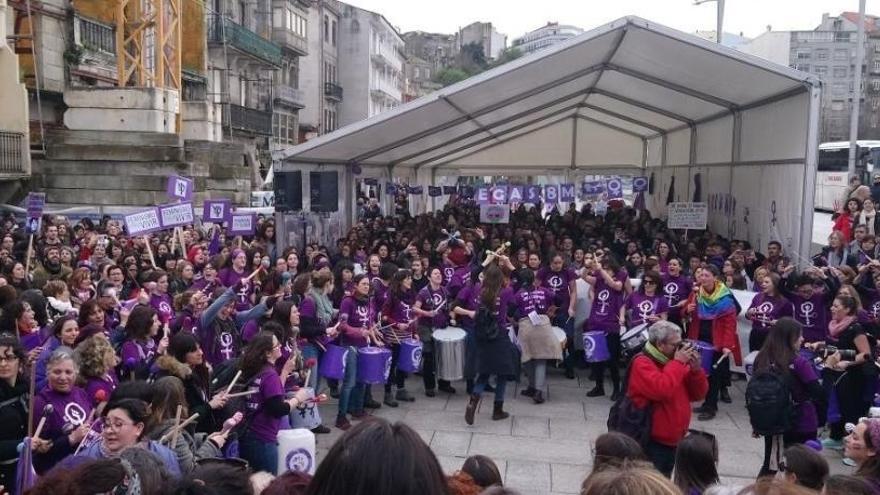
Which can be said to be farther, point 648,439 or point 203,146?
point 203,146

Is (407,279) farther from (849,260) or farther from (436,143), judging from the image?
(436,143)

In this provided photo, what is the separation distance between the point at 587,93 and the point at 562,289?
9632 millimetres

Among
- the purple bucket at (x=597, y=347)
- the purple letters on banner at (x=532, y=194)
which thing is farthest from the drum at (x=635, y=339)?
the purple letters on banner at (x=532, y=194)

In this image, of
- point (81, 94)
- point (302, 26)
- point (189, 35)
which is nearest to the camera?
point (81, 94)

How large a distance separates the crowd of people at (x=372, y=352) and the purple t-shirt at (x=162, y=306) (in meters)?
0.03

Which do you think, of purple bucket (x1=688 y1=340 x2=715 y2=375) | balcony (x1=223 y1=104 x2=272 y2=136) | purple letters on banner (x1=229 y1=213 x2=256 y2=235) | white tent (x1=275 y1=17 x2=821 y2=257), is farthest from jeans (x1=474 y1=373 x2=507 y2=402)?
balcony (x1=223 y1=104 x2=272 y2=136)

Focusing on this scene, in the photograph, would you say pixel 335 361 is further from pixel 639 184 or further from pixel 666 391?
pixel 639 184

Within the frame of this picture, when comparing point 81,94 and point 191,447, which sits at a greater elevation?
point 81,94

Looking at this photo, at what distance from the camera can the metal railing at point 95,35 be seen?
22.0 m

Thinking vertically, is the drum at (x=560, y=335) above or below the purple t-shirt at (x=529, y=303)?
below

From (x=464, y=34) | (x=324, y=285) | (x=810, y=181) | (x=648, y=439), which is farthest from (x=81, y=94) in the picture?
(x=464, y=34)

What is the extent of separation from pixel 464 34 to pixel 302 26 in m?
78.1

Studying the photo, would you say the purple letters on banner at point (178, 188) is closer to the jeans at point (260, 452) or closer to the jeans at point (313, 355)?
the jeans at point (313, 355)

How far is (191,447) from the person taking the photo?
444cm
